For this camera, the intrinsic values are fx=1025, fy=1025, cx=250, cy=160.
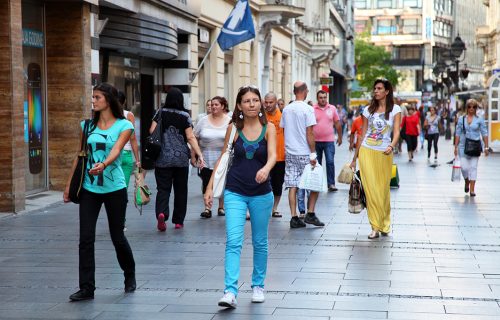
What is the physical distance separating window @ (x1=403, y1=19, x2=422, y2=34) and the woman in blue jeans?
12674 centimetres

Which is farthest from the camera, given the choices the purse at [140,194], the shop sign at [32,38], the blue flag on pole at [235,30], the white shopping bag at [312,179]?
the blue flag on pole at [235,30]

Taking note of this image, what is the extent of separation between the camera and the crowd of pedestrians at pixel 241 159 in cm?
754

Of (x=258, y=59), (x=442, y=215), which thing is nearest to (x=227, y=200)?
Result: (x=442, y=215)

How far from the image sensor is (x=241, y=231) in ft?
24.4

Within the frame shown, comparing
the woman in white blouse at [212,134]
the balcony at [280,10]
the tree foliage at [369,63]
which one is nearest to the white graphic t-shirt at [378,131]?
the woman in white blouse at [212,134]

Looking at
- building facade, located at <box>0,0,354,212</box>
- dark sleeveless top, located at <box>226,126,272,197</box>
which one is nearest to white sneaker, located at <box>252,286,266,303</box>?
dark sleeveless top, located at <box>226,126,272,197</box>

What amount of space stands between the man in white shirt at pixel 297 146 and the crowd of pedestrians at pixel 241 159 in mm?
12

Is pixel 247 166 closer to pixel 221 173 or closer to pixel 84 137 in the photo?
pixel 221 173

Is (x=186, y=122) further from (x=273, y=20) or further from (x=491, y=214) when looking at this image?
(x=273, y=20)

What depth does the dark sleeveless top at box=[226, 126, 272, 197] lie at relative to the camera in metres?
7.51

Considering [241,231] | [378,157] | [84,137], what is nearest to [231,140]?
[241,231]

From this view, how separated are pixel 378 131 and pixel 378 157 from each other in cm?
29

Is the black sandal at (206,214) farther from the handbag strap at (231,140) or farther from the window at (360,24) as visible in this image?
the window at (360,24)

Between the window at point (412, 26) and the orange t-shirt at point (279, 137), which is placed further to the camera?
the window at point (412, 26)
